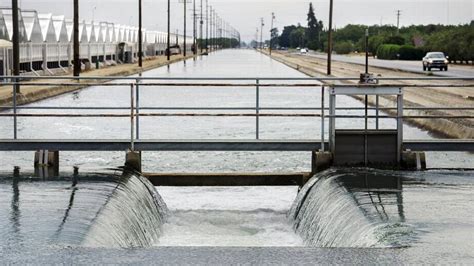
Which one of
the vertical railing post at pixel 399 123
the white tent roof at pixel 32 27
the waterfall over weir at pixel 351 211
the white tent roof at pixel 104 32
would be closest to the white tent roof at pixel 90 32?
the white tent roof at pixel 104 32

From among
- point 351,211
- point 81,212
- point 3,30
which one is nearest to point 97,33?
point 3,30

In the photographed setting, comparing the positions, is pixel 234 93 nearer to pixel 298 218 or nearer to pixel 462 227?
pixel 298 218

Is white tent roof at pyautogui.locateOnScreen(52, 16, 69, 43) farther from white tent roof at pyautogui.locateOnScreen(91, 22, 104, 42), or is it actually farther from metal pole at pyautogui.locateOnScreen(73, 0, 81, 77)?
white tent roof at pyautogui.locateOnScreen(91, 22, 104, 42)

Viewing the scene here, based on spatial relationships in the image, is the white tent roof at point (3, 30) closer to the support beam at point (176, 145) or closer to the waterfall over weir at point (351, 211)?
the support beam at point (176, 145)

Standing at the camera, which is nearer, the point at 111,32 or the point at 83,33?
the point at 83,33

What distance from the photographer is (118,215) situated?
1192 cm

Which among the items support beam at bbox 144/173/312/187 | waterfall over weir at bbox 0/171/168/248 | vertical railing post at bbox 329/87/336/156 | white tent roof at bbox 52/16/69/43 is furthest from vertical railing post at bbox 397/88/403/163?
white tent roof at bbox 52/16/69/43

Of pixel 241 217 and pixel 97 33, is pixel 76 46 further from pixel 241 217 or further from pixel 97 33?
pixel 241 217

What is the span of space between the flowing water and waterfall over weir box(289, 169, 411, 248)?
24 mm

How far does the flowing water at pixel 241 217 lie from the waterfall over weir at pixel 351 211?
2 cm

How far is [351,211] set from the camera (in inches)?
471

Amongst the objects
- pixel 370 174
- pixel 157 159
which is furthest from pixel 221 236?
pixel 157 159

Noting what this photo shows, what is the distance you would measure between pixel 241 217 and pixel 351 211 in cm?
399

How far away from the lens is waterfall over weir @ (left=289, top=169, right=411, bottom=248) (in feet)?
34.5
